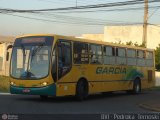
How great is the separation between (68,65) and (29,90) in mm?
2126

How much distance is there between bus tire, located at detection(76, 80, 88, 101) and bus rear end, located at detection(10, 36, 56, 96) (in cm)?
189

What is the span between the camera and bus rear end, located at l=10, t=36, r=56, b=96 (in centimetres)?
2173

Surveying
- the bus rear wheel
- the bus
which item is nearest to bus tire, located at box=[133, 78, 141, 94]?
the bus rear wheel

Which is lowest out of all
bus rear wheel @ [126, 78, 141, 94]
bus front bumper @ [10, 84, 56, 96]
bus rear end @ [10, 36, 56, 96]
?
bus rear wheel @ [126, 78, 141, 94]

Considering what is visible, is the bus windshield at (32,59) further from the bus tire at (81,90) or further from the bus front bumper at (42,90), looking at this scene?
the bus tire at (81,90)

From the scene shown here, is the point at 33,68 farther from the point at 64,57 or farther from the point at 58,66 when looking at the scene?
the point at 64,57

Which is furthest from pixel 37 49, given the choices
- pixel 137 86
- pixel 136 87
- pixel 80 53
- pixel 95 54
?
pixel 137 86

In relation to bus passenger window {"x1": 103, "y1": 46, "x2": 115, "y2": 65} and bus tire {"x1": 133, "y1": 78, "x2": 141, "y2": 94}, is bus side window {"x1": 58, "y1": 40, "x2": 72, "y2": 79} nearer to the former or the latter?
bus passenger window {"x1": 103, "y1": 46, "x2": 115, "y2": 65}

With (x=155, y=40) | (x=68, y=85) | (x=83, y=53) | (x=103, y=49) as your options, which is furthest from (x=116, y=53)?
(x=155, y=40)

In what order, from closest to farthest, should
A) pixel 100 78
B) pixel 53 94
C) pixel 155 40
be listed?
pixel 53 94 < pixel 100 78 < pixel 155 40

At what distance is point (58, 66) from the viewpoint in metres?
22.0

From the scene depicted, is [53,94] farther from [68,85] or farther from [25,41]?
[25,41]

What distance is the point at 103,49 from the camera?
26.3m

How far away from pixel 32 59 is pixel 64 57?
1.42 meters
